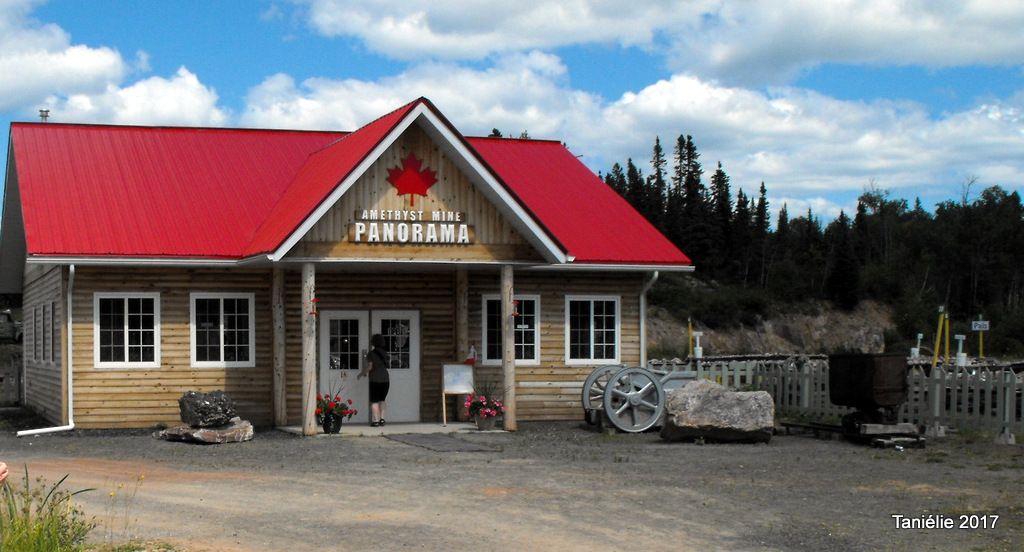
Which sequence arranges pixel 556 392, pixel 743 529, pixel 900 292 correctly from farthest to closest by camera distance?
pixel 900 292 → pixel 556 392 → pixel 743 529

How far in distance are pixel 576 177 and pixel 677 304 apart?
44.1 m

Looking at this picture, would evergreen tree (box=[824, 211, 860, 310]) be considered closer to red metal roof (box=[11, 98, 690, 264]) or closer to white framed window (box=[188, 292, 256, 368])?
red metal roof (box=[11, 98, 690, 264])

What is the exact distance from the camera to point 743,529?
1080 centimetres

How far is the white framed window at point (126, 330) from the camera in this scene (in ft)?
67.5

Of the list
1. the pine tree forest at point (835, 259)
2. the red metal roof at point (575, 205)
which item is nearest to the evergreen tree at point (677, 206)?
the pine tree forest at point (835, 259)

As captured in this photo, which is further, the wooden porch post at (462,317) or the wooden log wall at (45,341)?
the wooden porch post at (462,317)

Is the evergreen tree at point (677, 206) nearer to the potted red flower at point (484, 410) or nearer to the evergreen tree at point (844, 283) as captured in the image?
the evergreen tree at point (844, 283)

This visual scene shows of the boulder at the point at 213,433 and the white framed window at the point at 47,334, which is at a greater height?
the white framed window at the point at 47,334

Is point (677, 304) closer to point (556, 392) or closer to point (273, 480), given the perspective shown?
point (556, 392)

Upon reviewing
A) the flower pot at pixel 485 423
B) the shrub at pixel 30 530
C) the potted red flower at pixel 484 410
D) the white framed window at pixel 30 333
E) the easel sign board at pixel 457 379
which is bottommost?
the flower pot at pixel 485 423

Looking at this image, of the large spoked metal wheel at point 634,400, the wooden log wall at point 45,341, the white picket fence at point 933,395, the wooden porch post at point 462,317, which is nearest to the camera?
the white picket fence at point 933,395

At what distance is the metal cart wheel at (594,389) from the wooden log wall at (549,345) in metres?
1.39

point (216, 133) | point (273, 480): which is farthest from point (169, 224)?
point (273, 480)
